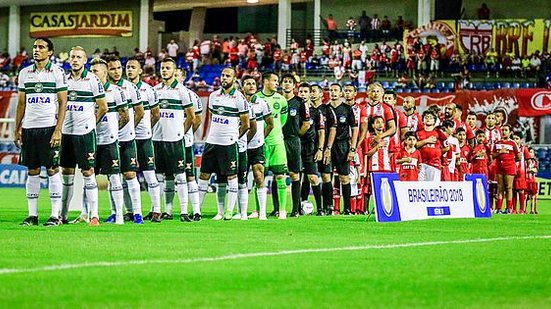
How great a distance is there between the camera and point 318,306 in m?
7.70

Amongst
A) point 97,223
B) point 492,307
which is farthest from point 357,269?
point 97,223

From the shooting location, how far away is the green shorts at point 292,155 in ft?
65.3

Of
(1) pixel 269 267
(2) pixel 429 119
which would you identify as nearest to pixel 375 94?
(2) pixel 429 119

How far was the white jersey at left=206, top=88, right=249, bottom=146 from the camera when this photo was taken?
17.6 metres

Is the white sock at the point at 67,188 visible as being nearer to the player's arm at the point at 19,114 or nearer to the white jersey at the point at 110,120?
the white jersey at the point at 110,120

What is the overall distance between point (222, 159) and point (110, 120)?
2299 millimetres

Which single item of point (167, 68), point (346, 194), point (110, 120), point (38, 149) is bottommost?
point (346, 194)

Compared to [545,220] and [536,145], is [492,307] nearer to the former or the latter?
[545,220]

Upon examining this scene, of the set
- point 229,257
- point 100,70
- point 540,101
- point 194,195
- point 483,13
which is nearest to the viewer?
point 229,257

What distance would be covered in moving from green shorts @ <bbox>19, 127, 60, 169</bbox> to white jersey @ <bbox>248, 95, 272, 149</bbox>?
4.18m

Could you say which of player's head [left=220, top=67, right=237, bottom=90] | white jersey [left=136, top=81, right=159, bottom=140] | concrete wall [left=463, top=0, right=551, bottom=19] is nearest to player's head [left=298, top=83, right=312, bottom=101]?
player's head [left=220, top=67, right=237, bottom=90]

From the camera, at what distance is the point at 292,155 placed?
19.9 meters

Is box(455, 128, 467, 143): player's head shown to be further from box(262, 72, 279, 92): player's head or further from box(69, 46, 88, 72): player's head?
box(69, 46, 88, 72): player's head

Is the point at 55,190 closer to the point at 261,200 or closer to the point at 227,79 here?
the point at 227,79
